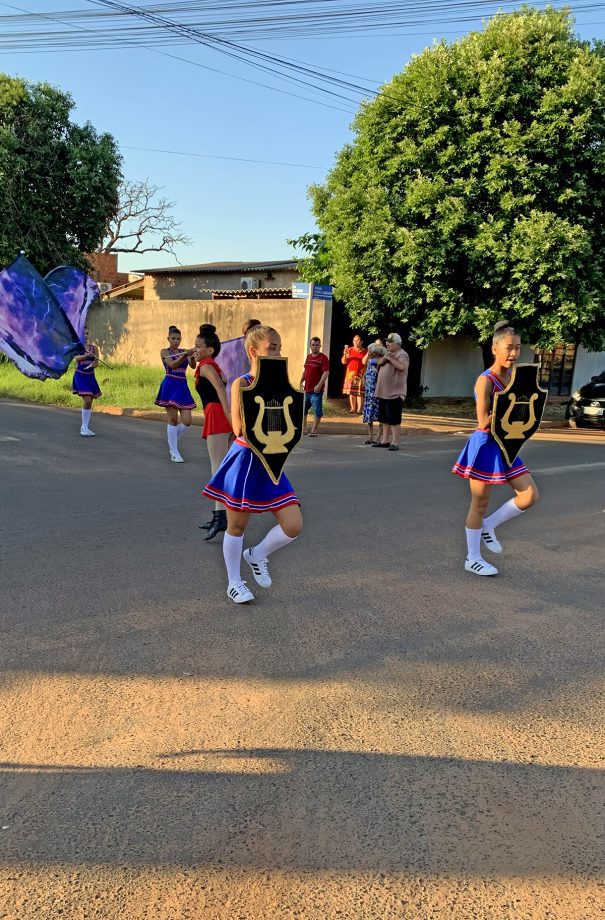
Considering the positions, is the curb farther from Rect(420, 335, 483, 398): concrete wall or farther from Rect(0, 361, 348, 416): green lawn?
Rect(420, 335, 483, 398): concrete wall

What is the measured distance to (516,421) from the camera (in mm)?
5512

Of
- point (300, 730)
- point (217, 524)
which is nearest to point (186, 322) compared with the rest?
point (217, 524)

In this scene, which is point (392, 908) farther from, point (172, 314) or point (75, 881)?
point (172, 314)

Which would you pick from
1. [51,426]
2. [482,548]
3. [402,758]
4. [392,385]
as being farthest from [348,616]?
[51,426]

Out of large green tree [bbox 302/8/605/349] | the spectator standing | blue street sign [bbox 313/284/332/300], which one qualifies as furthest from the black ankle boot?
large green tree [bbox 302/8/605/349]

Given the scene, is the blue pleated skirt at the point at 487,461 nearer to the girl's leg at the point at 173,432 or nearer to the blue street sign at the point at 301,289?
the girl's leg at the point at 173,432

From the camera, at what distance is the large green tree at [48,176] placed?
954 inches

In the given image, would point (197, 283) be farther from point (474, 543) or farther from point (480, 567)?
point (480, 567)

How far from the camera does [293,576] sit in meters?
5.40

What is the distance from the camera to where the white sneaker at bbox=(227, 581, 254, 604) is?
4730 mm

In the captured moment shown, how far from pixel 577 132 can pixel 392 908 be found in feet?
55.8

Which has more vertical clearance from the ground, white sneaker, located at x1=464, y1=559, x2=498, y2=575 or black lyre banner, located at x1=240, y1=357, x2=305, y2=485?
black lyre banner, located at x1=240, y1=357, x2=305, y2=485

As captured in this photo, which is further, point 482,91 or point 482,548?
point 482,91

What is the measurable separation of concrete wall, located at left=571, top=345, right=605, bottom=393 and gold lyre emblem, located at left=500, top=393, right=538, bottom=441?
22.0 meters
